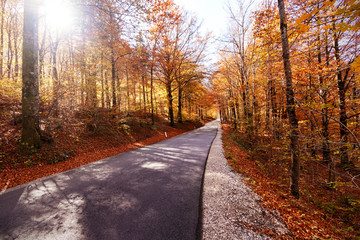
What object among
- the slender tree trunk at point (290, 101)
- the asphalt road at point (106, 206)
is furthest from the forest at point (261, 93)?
the asphalt road at point (106, 206)

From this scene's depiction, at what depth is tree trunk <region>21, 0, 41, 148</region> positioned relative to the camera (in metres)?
5.96

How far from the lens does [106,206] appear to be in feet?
10.3

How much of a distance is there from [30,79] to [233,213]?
9.47 m

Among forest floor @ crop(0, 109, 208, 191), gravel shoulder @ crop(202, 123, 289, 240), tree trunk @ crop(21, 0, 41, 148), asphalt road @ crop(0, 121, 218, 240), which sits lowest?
gravel shoulder @ crop(202, 123, 289, 240)

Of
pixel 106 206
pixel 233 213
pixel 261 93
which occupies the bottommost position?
pixel 233 213

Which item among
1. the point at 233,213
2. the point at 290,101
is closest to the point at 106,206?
the point at 233,213

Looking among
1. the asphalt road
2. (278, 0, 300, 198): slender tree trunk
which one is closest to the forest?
(278, 0, 300, 198): slender tree trunk

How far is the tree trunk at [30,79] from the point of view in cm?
596

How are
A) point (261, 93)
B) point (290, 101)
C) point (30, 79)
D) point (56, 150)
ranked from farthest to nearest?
point (261, 93)
point (56, 150)
point (30, 79)
point (290, 101)

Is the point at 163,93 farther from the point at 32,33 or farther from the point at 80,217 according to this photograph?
the point at 80,217

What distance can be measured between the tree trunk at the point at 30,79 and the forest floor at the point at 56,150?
0.49 metres

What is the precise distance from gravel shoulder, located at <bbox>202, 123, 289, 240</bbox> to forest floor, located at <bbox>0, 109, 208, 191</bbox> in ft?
19.1

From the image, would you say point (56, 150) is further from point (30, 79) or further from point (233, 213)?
point (233, 213)

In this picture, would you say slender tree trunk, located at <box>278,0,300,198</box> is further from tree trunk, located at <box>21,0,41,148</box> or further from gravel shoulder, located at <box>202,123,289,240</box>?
tree trunk, located at <box>21,0,41,148</box>
